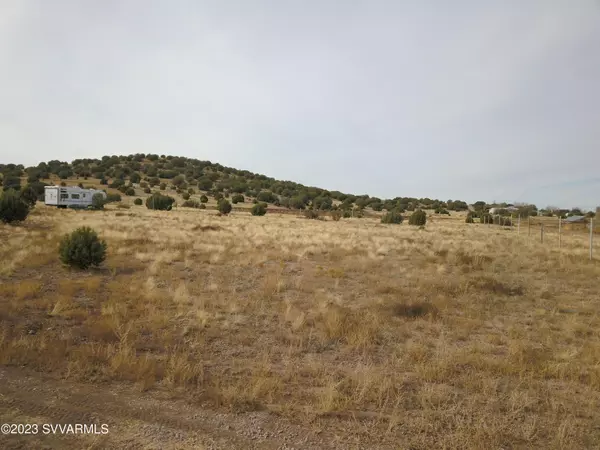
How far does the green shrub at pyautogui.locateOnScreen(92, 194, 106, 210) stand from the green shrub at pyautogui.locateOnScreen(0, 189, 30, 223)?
2826cm

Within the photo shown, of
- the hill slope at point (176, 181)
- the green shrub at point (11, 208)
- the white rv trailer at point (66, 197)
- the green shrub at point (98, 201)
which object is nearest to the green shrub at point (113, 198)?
the green shrub at point (98, 201)

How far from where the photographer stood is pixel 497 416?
16.0 ft

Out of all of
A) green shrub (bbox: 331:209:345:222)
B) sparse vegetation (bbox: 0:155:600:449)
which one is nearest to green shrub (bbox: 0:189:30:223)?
Answer: sparse vegetation (bbox: 0:155:600:449)

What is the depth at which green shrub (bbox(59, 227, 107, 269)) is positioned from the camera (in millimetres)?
13164

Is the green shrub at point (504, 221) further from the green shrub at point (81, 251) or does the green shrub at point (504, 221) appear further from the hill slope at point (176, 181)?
the green shrub at point (81, 251)

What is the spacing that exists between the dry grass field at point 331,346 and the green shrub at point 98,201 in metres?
43.8

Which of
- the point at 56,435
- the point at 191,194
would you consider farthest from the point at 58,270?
the point at 191,194

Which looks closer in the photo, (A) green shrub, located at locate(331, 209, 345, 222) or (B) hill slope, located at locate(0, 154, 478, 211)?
(A) green shrub, located at locate(331, 209, 345, 222)

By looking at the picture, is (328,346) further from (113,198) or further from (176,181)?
(176,181)

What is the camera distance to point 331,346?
7.33 metres

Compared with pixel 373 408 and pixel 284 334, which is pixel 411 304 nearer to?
pixel 284 334

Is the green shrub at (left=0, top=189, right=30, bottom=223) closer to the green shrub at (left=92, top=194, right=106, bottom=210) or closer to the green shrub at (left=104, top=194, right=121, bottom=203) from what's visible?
the green shrub at (left=92, top=194, right=106, bottom=210)

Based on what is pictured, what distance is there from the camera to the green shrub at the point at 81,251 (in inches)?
518

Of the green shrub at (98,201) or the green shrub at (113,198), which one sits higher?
the green shrub at (113,198)
